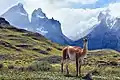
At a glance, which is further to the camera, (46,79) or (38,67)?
(38,67)

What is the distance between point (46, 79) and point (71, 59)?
28.9 ft

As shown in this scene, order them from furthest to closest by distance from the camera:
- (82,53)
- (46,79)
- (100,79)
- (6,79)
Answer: (82,53)
(100,79)
(46,79)
(6,79)

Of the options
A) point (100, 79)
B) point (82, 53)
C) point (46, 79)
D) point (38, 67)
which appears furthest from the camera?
point (38, 67)

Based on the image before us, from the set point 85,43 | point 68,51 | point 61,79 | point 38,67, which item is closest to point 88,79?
point 61,79

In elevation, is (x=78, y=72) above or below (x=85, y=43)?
below

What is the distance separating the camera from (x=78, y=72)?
1519 inches

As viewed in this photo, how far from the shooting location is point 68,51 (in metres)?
39.8

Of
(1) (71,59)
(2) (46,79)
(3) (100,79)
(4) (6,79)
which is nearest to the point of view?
(4) (6,79)

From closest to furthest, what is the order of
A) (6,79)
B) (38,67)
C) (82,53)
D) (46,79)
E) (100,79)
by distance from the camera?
(6,79)
(46,79)
(100,79)
(82,53)
(38,67)

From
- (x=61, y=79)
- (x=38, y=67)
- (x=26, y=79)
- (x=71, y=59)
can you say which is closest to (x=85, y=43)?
(x=71, y=59)

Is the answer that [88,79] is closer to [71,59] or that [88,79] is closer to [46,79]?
[46,79]

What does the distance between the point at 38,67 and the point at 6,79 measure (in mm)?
22168

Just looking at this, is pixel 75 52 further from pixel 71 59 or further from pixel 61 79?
pixel 61 79

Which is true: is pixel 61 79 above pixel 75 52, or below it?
below
